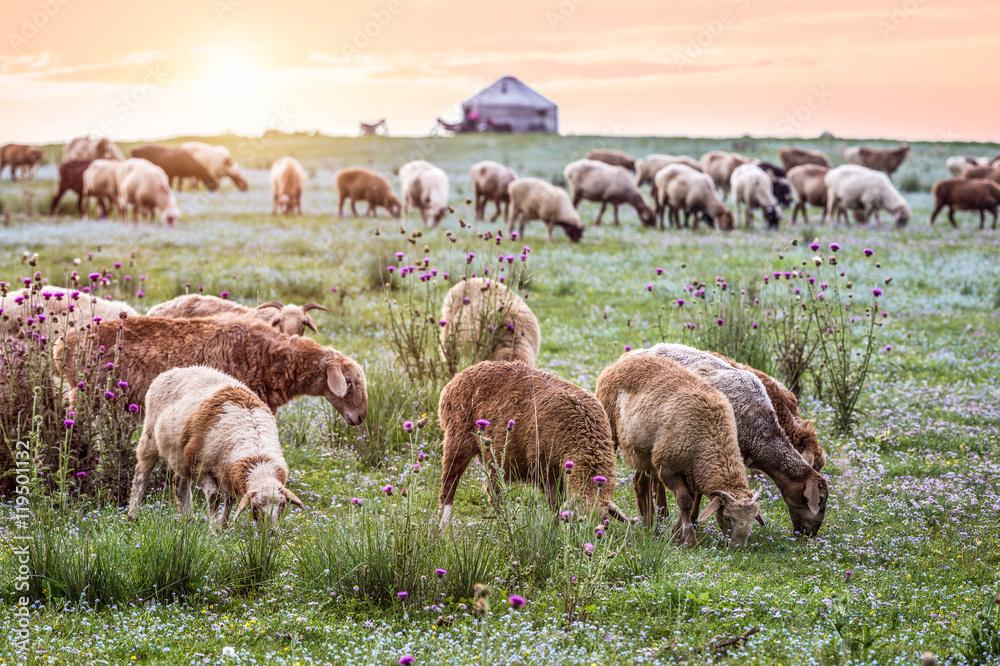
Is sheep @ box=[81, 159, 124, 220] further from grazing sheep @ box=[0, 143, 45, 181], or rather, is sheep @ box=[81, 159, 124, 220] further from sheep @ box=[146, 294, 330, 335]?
sheep @ box=[146, 294, 330, 335]

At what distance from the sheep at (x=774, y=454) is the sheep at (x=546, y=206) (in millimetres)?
17070

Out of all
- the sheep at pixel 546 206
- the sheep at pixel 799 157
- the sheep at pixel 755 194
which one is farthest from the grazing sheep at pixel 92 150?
the sheep at pixel 799 157

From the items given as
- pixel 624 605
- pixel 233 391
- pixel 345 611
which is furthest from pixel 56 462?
pixel 624 605

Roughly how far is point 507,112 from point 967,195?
162ft

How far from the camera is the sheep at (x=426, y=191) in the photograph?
27.2 meters

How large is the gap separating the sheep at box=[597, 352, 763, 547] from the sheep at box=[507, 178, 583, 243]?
17.2 meters

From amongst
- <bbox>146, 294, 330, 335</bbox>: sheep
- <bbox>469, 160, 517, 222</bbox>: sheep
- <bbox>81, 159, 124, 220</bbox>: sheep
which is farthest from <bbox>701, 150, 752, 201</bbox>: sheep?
<bbox>146, 294, 330, 335</bbox>: sheep

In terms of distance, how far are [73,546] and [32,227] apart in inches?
867

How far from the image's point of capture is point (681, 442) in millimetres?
6375

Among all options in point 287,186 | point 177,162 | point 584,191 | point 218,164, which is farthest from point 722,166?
point 177,162

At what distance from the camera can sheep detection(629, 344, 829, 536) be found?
6.75 metres

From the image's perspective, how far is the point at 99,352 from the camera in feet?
23.1

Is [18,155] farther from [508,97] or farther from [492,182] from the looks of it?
[508,97]

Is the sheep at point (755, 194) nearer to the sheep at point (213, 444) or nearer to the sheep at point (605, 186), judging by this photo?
the sheep at point (605, 186)
